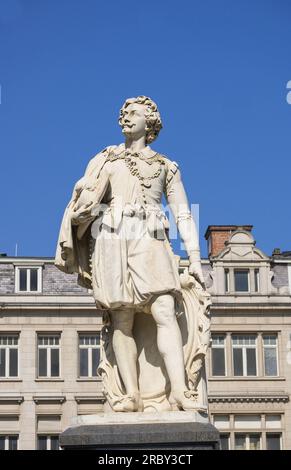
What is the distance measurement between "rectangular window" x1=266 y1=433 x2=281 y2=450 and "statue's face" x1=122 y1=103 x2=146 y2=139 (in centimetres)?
3735

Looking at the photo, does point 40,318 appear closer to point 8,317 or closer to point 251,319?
point 8,317

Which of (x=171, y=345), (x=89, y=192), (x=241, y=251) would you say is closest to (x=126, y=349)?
(x=171, y=345)

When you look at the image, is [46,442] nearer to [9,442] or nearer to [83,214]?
[9,442]

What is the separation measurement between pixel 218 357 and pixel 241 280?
348 cm

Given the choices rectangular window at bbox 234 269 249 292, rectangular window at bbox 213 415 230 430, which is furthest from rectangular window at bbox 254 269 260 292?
rectangular window at bbox 213 415 230 430

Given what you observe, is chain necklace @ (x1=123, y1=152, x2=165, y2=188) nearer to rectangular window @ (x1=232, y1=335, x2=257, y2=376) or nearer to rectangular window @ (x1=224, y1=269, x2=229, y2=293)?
rectangular window @ (x1=232, y1=335, x2=257, y2=376)

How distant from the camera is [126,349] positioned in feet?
40.8

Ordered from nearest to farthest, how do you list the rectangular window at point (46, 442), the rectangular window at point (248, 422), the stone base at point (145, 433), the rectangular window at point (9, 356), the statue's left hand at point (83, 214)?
the stone base at point (145, 433)
the statue's left hand at point (83, 214)
the rectangular window at point (46, 442)
the rectangular window at point (248, 422)
the rectangular window at point (9, 356)

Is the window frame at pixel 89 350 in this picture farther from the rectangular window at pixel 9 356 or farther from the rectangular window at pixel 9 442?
the rectangular window at pixel 9 442

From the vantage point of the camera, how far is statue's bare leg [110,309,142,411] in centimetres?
1232

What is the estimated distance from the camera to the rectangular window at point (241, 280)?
168ft

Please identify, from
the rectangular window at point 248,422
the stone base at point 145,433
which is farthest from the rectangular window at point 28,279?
the stone base at point 145,433

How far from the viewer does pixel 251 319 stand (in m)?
50.3

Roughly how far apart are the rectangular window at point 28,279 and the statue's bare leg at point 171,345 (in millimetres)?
38446
